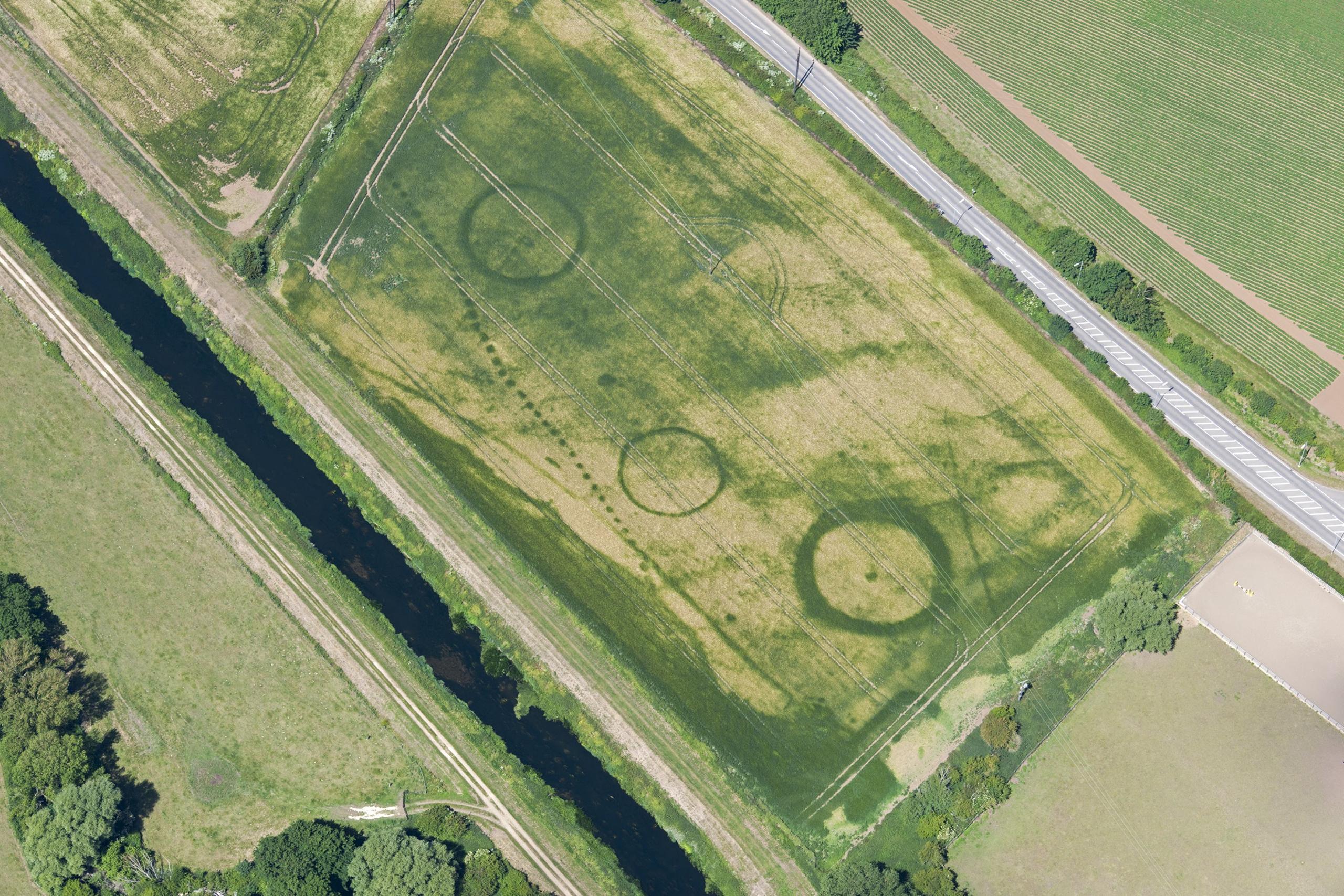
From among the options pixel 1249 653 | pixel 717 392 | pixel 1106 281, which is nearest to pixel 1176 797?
pixel 1249 653

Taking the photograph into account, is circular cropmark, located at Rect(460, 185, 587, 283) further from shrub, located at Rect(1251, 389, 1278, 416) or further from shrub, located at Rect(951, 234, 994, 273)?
shrub, located at Rect(1251, 389, 1278, 416)

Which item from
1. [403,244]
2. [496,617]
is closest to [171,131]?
[403,244]

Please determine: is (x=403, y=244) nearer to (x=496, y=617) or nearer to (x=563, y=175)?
(x=563, y=175)

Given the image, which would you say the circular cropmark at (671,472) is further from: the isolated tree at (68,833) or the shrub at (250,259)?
the isolated tree at (68,833)

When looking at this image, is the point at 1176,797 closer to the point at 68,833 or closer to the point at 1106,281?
the point at 1106,281

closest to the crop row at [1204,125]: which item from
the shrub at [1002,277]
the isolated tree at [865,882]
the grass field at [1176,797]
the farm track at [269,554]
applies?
the shrub at [1002,277]
